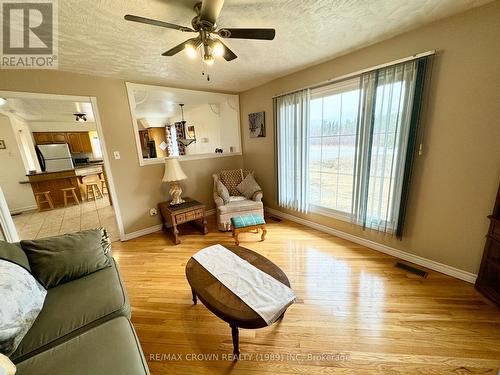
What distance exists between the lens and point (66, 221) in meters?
4.02

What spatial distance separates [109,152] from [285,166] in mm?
2600

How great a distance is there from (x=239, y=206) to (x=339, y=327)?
1.98m

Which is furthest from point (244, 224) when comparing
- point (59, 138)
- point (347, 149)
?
point (59, 138)

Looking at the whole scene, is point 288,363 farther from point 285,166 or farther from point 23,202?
point 23,202

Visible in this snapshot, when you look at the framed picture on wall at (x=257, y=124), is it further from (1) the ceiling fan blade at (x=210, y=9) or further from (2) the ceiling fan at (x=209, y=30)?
(1) the ceiling fan blade at (x=210, y=9)

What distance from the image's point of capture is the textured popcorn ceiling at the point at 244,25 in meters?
1.43

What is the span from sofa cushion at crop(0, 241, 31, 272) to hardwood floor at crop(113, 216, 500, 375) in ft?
2.83

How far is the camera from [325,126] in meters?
2.73

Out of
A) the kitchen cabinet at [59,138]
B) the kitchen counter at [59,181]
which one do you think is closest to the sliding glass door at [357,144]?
the kitchen counter at [59,181]

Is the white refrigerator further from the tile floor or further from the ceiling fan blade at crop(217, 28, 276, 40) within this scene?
the ceiling fan blade at crop(217, 28, 276, 40)

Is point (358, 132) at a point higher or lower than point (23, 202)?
higher

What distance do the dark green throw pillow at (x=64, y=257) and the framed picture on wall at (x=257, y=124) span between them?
9.34ft

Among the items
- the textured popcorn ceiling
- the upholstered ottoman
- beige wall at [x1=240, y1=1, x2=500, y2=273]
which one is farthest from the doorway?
beige wall at [x1=240, y1=1, x2=500, y2=273]

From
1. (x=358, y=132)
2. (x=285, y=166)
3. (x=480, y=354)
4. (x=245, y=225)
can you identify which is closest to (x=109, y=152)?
(x=245, y=225)
